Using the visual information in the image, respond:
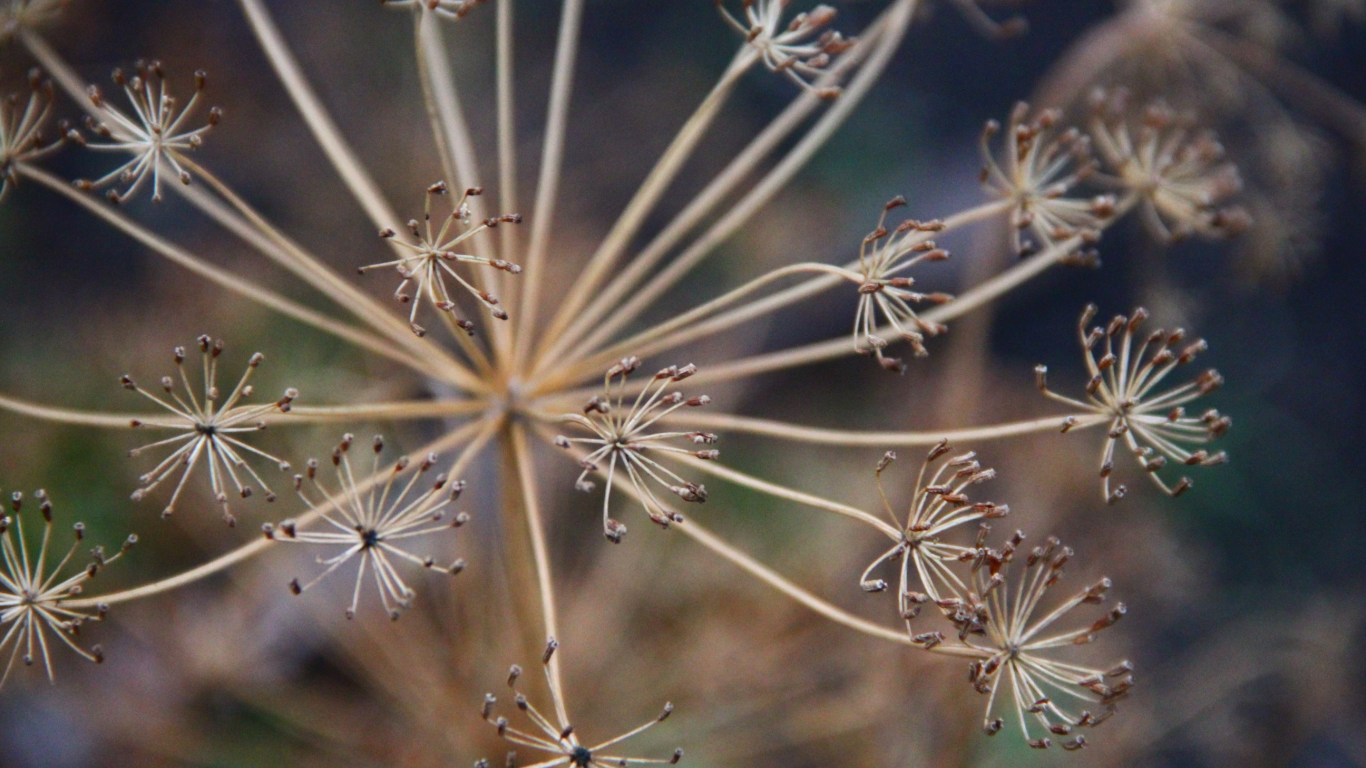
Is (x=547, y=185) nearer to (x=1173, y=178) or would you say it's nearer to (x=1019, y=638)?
(x=1019, y=638)

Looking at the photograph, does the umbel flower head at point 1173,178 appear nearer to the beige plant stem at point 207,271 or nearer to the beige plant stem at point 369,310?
the beige plant stem at point 369,310

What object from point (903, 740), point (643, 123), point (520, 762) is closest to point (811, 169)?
point (643, 123)

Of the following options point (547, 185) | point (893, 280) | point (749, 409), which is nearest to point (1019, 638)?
point (893, 280)

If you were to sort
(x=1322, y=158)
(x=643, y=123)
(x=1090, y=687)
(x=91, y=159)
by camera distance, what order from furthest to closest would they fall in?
(x=643, y=123), (x=91, y=159), (x=1322, y=158), (x=1090, y=687)

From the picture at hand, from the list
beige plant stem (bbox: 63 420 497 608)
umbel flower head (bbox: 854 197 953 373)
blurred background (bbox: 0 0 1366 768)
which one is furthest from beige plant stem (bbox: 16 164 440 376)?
umbel flower head (bbox: 854 197 953 373)

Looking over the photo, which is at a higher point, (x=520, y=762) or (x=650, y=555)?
(x=650, y=555)

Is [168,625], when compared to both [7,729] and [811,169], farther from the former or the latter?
[811,169]

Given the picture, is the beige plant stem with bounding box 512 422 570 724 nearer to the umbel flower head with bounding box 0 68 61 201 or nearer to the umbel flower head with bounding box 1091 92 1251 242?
the umbel flower head with bounding box 0 68 61 201

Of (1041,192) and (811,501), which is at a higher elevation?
(1041,192)
